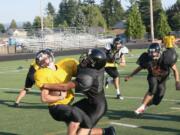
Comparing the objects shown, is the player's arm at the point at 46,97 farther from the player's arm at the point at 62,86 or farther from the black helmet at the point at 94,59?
the black helmet at the point at 94,59

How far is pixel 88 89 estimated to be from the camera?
20.7 feet

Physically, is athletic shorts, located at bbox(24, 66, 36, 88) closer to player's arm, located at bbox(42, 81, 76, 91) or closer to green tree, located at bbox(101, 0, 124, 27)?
player's arm, located at bbox(42, 81, 76, 91)

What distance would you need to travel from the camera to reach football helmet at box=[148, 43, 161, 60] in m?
9.00

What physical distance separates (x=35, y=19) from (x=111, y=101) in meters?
78.4

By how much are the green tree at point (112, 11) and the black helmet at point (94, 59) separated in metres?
96.8

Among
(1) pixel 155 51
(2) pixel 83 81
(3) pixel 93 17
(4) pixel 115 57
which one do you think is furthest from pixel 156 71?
(3) pixel 93 17

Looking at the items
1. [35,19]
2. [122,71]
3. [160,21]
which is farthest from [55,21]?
[122,71]

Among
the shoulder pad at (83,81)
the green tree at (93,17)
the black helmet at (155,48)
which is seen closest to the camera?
the shoulder pad at (83,81)

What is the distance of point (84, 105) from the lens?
662 centimetres

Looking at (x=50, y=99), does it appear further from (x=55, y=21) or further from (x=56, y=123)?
(x=55, y=21)

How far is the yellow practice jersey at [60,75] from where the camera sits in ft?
21.0

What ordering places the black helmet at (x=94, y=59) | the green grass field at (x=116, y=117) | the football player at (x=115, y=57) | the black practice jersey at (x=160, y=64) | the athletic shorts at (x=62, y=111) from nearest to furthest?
the black helmet at (x=94, y=59) < the athletic shorts at (x=62, y=111) < the green grass field at (x=116, y=117) < the black practice jersey at (x=160, y=64) < the football player at (x=115, y=57)

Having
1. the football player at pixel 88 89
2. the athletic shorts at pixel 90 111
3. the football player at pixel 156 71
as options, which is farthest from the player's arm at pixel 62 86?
the football player at pixel 156 71

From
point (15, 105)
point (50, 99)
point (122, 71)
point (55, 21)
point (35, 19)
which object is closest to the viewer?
point (50, 99)
